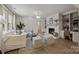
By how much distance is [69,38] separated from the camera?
209cm

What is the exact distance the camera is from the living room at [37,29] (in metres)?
2.02

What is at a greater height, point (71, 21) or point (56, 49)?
point (71, 21)

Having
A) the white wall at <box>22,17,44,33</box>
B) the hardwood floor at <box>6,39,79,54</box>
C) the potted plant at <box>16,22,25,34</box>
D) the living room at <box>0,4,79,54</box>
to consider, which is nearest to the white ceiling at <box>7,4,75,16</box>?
the living room at <box>0,4,79,54</box>

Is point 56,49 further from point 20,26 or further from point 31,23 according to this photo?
point 20,26

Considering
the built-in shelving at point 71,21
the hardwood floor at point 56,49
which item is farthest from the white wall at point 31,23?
the built-in shelving at point 71,21

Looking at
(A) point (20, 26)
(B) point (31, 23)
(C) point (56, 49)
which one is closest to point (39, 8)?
(B) point (31, 23)

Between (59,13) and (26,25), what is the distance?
79 centimetres

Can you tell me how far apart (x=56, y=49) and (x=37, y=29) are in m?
0.61

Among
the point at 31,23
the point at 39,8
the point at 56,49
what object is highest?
the point at 39,8

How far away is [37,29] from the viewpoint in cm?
215

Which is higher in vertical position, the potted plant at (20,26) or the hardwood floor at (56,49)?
the potted plant at (20,26)

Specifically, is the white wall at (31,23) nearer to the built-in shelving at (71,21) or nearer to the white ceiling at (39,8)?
the white ceiling at (39,8)

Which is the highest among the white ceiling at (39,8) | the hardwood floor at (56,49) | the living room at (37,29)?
the white ceiling at (39,8)
